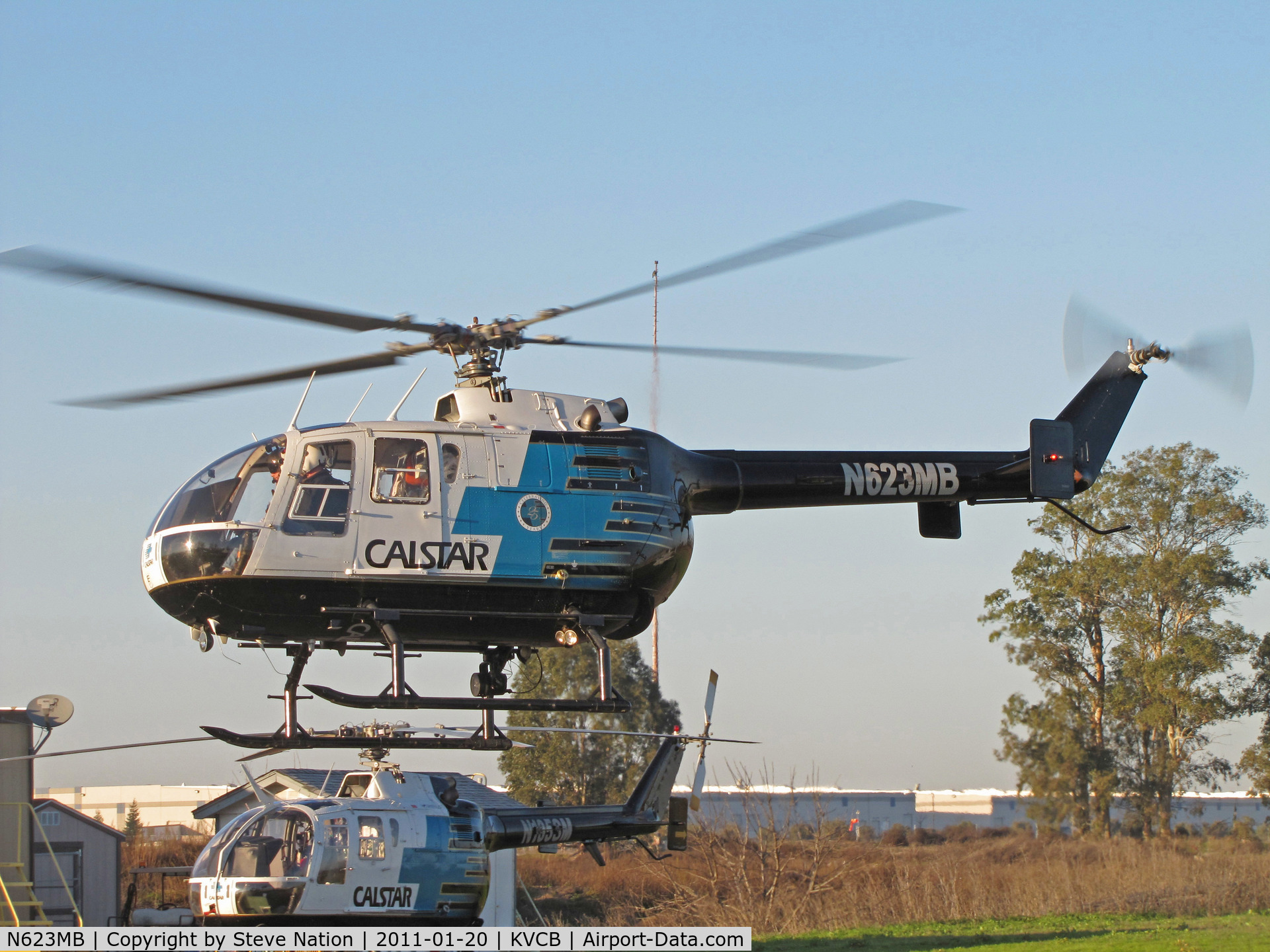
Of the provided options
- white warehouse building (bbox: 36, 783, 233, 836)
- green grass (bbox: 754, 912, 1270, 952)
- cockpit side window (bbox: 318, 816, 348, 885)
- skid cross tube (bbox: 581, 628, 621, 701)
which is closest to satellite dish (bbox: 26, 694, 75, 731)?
cockpit side window (bbox: 318, 816, 348, 885)

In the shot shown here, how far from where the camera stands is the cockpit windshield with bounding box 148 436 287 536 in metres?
12.3

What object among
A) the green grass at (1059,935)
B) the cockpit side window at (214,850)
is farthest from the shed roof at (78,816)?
the cockpit side window at (214,850)

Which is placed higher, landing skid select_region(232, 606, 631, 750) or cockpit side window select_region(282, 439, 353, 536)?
cockpit side window select_region(282, 439, 353, 536)

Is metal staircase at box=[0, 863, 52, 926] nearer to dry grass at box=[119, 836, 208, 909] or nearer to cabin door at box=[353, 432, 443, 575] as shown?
cabin door at box=[353, 432, 443, 575]

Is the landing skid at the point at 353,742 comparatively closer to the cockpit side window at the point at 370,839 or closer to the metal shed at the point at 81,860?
the cockpit side window at the point at 370,839

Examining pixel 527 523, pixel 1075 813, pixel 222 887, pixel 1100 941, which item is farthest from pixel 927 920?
pixel 527 523

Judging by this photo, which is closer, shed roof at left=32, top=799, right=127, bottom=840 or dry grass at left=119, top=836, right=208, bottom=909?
shed roof at left=32, top=799, right=127, bottom=840

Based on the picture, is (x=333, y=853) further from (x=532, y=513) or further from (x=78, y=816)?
(x=78, y=816)

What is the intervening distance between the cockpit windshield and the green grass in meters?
17.9

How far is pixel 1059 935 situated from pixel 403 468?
2205cm

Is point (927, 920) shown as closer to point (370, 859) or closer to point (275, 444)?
point (370, 859)

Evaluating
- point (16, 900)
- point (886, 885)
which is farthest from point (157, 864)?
point (16, 900)

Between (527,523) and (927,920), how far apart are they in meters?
25.0

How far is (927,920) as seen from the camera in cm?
3372
